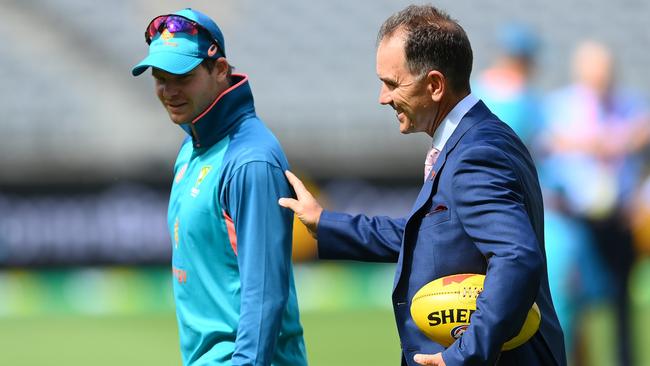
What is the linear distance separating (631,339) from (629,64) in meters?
7.32

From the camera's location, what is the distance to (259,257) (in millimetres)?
3400

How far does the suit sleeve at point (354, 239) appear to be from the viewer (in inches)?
138

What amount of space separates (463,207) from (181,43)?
3.84 ft

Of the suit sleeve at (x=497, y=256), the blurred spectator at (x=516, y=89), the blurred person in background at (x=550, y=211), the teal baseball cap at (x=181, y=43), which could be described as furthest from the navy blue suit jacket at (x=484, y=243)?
the blurred spectator at (x=516, y=89)

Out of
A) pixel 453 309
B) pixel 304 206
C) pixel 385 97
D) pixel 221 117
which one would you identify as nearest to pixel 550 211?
pixel 221 117

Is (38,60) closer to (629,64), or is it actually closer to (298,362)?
(629,64)

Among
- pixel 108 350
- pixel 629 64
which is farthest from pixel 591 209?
pixel 629 64

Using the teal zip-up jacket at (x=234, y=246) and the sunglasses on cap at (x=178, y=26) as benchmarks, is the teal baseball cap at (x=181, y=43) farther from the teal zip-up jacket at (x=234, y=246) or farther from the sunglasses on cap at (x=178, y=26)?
the teal zip-up jacket at (x=234, y=246)

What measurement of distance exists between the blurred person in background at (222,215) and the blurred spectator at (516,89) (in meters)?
3.67

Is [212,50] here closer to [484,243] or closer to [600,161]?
[484,243]

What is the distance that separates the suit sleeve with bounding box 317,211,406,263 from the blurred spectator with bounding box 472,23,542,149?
3.79 metres

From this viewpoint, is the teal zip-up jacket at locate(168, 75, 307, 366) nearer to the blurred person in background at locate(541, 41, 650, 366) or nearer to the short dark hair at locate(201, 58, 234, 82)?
the short dark hair at locate(201, 58, 234, 82)

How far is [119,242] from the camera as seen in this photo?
35.6ft

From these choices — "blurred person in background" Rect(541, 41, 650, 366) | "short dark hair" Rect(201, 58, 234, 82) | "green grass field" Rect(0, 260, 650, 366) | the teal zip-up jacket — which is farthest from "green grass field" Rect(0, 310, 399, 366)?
"short dark hair" Rect(201, 58, 234, 82)
